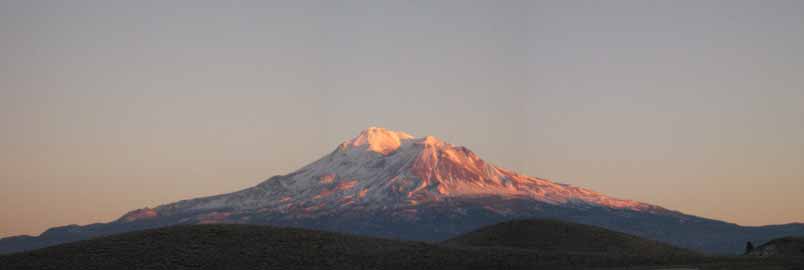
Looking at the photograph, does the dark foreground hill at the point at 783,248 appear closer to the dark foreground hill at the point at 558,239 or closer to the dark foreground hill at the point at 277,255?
the dark foreground hill at the point at 558,239

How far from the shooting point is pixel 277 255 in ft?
347

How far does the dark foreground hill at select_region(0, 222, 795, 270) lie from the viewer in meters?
99.9

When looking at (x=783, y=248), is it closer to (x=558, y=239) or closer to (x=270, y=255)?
(x=558, y=239)

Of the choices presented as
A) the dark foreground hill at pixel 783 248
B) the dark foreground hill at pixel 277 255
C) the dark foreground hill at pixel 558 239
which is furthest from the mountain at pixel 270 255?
the dark foreground hill at pixel 558 239

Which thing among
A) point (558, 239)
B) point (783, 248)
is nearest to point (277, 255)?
point (558, 239)

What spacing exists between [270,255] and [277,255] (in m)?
0.73

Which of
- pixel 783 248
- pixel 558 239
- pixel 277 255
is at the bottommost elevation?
pixel 277 255

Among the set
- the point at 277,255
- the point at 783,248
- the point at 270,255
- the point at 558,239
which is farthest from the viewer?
the point at 558,239

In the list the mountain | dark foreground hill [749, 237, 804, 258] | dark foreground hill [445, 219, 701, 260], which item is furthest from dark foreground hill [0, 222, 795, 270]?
dark foreground hill [445, 219, 701, 260]

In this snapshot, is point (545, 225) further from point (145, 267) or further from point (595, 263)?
point (145, 267)

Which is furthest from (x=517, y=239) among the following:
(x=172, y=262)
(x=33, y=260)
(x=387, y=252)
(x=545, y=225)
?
(x=33, y=260)

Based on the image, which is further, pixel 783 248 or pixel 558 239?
pixel 558 239

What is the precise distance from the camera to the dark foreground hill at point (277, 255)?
328 ft

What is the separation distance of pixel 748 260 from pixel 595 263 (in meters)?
14.8
